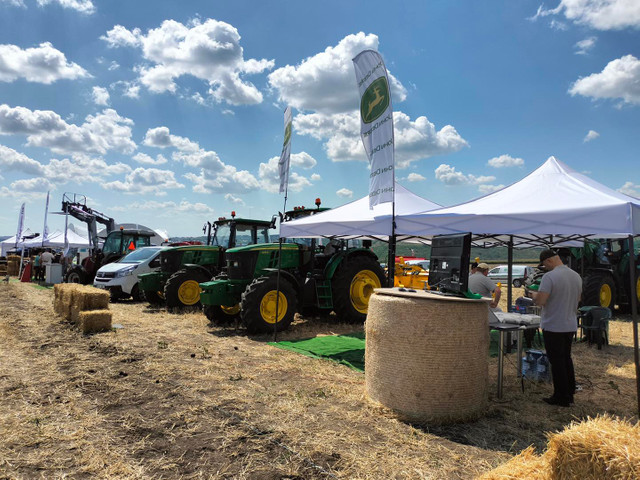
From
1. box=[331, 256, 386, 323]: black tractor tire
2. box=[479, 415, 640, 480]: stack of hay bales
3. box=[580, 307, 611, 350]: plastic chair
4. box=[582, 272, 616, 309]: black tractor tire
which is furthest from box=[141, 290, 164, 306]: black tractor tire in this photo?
box=[479, 415, 640, 480]: stack of hay bales

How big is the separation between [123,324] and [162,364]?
3.49 metres

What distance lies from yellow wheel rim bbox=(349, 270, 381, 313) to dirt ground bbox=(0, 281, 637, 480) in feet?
7.99

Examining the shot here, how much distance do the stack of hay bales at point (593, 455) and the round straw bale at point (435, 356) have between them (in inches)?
64.5

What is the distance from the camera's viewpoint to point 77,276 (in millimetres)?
15383

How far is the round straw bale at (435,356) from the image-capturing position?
3602 millimetres

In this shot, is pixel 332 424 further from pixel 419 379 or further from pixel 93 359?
pixel 93 359

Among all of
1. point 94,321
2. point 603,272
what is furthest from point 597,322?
point 94,321

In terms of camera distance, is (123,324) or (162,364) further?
(123,324)

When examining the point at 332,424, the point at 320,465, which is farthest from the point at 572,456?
the point at 332,424

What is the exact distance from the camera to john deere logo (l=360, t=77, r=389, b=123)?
224 inches

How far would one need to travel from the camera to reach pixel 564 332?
4.14 meters

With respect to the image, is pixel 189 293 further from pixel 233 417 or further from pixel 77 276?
pixel 77 276

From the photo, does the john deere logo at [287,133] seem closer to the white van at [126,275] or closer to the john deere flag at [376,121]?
the john deere flag at [376,121]

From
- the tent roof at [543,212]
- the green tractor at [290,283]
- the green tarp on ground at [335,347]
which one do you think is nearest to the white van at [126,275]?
the green tractor at [290,283]
